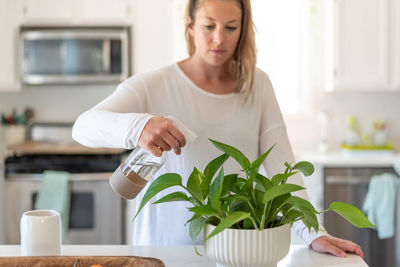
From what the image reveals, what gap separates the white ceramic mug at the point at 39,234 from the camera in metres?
1.24

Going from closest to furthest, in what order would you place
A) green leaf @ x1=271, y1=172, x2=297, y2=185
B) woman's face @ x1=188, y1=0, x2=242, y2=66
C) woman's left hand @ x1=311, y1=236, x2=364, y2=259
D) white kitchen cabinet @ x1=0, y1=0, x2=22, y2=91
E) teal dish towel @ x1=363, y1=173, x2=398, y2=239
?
green leaf @ x1=271, y1=172, x2=297, y2=185 < woman's left hand @ x1=311, y1=236, x2=364, y2=259 < woman's face @ x1=188, y1=0, x2=242, y2=66 < teal dish towel @ x1=363, y1=173, x2=398, y2=239 < white kitchen cabinet @ x1=0, y1=0, x2=22, y2=91

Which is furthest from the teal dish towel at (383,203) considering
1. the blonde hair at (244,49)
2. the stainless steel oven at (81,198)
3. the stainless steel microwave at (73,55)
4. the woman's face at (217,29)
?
the woman's face at (217,29)

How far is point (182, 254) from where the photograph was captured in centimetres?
140

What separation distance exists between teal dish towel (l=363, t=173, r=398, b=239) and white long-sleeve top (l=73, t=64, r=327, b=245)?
1.86m

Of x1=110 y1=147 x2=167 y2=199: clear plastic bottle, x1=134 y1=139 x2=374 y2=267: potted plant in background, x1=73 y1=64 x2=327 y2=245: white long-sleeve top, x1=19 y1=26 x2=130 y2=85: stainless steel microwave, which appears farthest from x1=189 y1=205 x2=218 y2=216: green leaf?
x1=19 y1=26 x2=130 y2=85: stainless steel microwave

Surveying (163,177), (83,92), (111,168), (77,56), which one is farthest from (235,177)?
(83,92)

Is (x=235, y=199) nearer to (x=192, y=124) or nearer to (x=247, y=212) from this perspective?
(x=247, y=212)

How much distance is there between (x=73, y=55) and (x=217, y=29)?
7.41ft

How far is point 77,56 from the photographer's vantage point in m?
3.61

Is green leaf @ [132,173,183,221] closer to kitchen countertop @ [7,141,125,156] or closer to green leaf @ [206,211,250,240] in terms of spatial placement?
green leaf @ [206,211,250,240]

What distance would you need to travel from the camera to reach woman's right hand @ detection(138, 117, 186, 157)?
1.20 meters

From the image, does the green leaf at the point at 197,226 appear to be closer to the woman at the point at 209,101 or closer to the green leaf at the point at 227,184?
the green leaf at the point at 227,184

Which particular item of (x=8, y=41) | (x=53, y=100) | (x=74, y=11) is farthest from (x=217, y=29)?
(x=53, y=100)

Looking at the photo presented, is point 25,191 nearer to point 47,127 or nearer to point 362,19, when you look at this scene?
point 47,127
